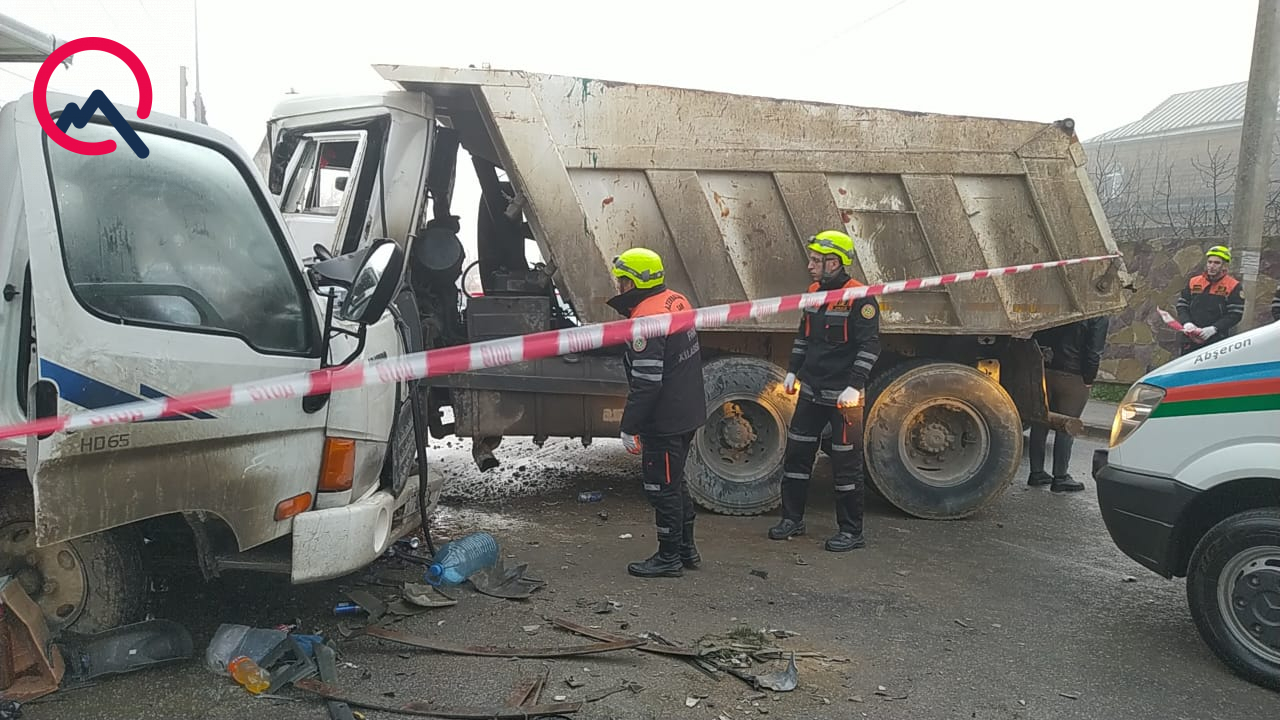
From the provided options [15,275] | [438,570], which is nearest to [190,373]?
[15,275]

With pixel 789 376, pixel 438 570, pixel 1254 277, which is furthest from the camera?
pixel 1254 277

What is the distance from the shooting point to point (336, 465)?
10.8 ft

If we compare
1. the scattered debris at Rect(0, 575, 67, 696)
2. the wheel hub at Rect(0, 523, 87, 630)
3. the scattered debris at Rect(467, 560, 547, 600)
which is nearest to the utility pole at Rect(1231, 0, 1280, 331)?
the scattered debris at Rect(467, 560, 547, 600)

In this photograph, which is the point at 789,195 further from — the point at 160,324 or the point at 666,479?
the point at 160,324

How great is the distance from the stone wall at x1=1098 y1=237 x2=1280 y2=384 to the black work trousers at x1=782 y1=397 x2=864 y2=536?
7.52 meters

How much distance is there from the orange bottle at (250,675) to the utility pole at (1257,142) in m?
7.94

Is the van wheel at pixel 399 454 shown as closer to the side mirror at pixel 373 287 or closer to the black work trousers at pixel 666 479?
the side mirror at pixel 373 287

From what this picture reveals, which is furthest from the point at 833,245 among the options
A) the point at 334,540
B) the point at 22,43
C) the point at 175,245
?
the point at 22,43

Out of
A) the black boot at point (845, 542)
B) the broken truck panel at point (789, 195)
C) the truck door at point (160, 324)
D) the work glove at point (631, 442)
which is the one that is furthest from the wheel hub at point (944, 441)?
the truck door at point (160, 324)

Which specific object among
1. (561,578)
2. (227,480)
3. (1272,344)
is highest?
(1272,344)

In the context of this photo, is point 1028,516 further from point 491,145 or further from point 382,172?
point 382,172

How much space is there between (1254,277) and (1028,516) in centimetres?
374

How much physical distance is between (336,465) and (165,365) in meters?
0.77

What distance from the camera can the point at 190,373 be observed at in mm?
2777
